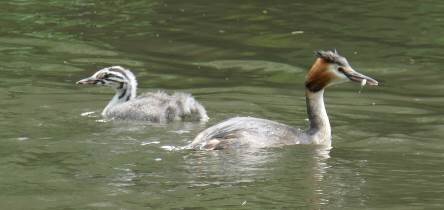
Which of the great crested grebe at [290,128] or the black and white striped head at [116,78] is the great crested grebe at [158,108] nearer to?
the black and white striped head at [116,78]

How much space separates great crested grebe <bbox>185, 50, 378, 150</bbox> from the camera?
11641mm

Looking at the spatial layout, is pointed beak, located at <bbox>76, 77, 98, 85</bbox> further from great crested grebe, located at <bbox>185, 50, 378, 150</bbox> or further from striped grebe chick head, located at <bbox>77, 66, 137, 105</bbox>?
great crested grebe, located at <bbox>185, 50, 378, 150</bbox>

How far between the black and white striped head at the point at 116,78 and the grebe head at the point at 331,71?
8.51 ft

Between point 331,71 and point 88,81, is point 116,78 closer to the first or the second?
point 88,81

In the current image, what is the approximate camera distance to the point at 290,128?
11953 mm

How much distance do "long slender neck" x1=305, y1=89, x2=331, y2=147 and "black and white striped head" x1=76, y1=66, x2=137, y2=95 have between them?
2.54 metres

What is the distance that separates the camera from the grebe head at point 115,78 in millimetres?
14188

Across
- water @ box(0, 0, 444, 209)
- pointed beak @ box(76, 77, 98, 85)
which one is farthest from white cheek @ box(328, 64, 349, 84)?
pointed beak @ box(76, 77, 98, 85)

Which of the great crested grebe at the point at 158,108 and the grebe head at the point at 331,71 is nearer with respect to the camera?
the grebe head at the point at 331,71

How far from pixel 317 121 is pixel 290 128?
0.44 metres

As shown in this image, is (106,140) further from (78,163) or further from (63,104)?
(63,104)

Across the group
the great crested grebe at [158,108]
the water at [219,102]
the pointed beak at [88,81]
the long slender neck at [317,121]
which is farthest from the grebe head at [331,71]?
the pointed beak at [88,81]

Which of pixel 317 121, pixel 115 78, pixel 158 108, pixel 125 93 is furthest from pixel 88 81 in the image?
pixel 317 121

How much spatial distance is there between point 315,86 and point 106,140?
2.17 meters
